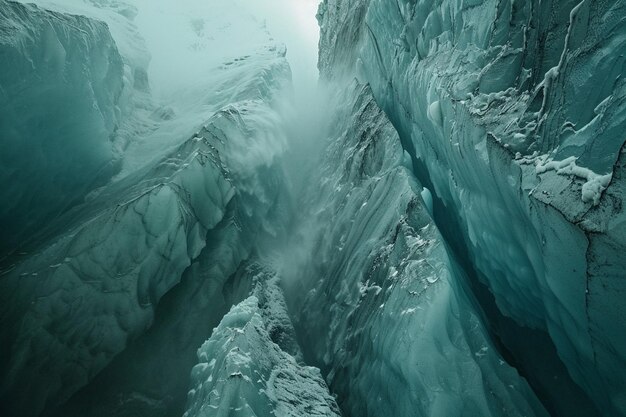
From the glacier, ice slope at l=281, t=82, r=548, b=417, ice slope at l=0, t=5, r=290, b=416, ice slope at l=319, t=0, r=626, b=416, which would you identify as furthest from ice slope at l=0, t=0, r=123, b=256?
ice slope at l=319, t=0, r=626, b=416

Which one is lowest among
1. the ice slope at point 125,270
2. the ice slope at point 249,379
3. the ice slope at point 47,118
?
the ice slope at point 249,379

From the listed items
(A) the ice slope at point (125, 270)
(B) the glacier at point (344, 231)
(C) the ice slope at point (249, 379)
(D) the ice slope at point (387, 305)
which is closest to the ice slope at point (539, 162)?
(B) the glacier at point (344, 231)

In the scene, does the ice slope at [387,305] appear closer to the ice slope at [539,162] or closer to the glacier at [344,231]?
the glacier at [344,231]

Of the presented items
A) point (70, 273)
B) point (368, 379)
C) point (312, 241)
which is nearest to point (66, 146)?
point (70, 273)

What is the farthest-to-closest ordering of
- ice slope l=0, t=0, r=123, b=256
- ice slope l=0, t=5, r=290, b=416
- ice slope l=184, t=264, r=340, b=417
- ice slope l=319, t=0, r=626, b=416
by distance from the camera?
ice slope l=0, t=0, r=123, b=256
ice slope l=0, t=5, r=290, b=416
ice slope l=184, t=264, r=340, b=417
ice slope l=319, t=0, r=626, b=416

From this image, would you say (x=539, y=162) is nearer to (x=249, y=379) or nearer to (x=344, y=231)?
(x=249, y=379)

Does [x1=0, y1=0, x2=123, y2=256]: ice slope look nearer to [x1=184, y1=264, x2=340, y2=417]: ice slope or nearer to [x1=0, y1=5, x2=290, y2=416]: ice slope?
[x1=0, y1=5, x2=290, y2=416]: ice slope
